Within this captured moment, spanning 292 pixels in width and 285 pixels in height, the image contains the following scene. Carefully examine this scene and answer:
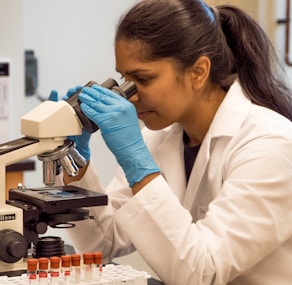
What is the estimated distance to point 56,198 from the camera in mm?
1415

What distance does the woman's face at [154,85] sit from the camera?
5.36 feet

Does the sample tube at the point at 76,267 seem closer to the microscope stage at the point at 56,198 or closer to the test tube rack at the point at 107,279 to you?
the test tube rack at the point at 107,279

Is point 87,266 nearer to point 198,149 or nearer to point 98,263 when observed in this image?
point 98,263

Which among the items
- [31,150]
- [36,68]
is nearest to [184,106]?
[31,150]

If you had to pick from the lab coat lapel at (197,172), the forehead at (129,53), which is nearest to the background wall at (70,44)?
the lab coat lapel at (197,172)

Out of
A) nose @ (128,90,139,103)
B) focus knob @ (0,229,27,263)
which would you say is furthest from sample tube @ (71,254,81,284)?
nose @ (128,90,139,103)

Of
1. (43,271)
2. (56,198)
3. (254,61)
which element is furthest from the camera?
(254,61)

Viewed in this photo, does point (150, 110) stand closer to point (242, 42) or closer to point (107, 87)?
point (107, 87)

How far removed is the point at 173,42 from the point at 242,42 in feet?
0.81

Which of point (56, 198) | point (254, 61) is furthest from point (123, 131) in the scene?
point (254, 61)

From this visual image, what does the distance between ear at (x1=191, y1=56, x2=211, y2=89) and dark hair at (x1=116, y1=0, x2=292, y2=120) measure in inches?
0.5

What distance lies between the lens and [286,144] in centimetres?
158

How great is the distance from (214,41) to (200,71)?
0.28ft

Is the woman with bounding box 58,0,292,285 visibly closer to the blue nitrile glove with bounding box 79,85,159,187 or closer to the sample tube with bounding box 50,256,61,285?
the blue nitrile glove with bounding box 79,85,159,187
